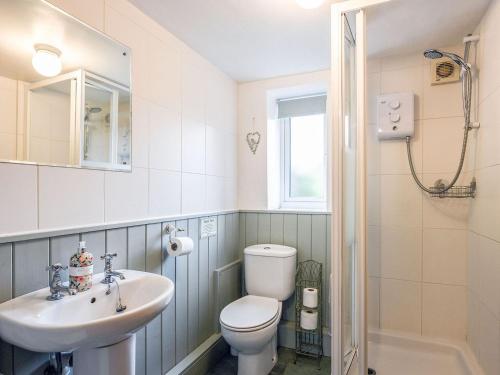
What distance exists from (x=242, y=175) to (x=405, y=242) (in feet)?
4.42

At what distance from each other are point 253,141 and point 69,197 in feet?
5.12

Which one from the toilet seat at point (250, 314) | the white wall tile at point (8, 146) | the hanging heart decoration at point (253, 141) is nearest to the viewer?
the white wall tile at point (8, 146)

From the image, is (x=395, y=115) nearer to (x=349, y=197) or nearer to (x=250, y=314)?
(x=349, y=197)

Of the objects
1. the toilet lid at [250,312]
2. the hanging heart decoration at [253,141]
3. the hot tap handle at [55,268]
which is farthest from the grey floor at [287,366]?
the hanging heart decoration at [253,141]

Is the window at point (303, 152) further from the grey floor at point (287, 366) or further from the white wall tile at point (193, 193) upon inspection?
the grey floor at point (287, 366)

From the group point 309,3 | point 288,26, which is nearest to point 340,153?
point 309,3

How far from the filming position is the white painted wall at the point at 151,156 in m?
1.08

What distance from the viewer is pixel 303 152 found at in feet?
8.20

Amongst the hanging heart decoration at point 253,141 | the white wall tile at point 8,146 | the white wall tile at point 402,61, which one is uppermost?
the white wall tile at point 402,61

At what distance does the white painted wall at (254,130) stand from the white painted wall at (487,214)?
3.77 feet

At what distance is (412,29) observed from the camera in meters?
1.67

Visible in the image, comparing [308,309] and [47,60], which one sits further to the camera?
[308,309]

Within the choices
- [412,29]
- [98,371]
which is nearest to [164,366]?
[98,371]

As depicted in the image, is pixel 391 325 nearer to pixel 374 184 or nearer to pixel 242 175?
pixel 374 184
